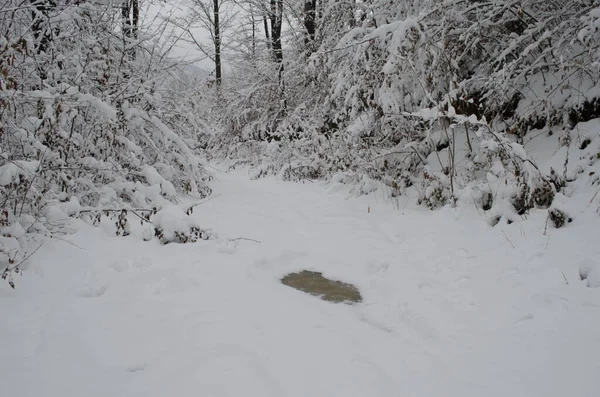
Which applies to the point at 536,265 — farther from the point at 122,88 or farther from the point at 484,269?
the point at 122,88

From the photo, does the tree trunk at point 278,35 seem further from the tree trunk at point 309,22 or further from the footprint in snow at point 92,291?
the footprint in snow at point 92,291

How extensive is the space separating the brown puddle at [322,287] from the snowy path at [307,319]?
111mm

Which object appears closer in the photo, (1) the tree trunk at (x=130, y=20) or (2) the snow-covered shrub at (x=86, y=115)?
(2) the snow-covered shrub at (x=86, y=115)

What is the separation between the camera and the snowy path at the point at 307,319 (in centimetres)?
204

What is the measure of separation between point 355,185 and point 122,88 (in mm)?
3967

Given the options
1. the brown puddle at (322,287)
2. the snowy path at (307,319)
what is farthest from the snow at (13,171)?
the brown puddle at (322,287)

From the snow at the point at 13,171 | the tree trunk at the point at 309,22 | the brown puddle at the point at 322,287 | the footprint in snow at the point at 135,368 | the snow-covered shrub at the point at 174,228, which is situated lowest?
the brown puddle at the point at 322,287

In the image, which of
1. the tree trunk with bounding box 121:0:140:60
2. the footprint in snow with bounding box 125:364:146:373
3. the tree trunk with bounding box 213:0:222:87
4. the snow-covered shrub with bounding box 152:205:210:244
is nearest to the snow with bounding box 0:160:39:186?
the snow-covered shrub with bounding box 152:205:210:244

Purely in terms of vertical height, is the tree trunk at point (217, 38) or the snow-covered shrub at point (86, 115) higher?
the tree trunk at point (217, 38)

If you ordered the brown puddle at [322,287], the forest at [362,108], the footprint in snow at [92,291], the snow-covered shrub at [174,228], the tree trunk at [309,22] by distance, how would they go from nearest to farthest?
the footprint in snow at [92,291]
the brown puddle at [322,287]
the forest at [362,108]
the snow-covered shrub at [174,228]
the tree trunk at [309,22]

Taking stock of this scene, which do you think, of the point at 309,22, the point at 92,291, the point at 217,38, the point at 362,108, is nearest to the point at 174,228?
the point at 92,291

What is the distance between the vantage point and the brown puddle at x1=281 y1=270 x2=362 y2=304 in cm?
319

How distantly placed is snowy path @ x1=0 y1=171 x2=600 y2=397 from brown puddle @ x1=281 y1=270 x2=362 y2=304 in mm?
111

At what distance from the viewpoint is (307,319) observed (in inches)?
108
